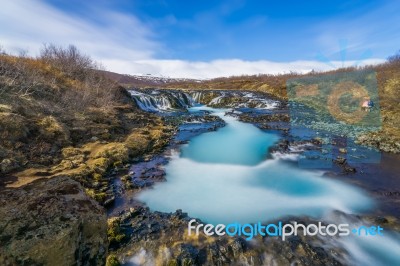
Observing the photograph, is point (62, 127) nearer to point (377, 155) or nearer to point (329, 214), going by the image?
point (329, 214)

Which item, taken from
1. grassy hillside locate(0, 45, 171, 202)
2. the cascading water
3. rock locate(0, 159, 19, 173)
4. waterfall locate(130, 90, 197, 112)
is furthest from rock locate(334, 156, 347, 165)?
waterfall locate(130, 90, 197, 112)

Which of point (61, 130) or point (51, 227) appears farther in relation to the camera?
point (61, 130)

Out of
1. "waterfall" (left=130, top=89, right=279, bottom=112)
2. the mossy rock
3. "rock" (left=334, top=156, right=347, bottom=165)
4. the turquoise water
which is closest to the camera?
the mossy rock

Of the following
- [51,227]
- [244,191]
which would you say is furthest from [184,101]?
[51,227]

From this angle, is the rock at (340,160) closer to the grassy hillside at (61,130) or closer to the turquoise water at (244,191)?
the turquoise water at (244,191)

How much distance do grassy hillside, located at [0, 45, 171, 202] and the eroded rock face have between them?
5.84 metres

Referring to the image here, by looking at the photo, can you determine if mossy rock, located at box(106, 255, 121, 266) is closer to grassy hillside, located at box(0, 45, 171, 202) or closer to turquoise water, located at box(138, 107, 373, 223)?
turquoise water, located at box(138, 107, 373, 223)

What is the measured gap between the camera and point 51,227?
142 inches

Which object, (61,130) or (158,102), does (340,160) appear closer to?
(61,130)

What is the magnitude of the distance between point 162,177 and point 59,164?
17.0 ft

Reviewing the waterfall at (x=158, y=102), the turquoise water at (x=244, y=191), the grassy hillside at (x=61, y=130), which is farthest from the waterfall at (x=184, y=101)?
the turquoise water at (x=244, y=191)

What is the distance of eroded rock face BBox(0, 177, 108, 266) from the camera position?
330 centimetres

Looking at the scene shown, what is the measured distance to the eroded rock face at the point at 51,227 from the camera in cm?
330

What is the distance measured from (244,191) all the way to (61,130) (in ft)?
38.6
